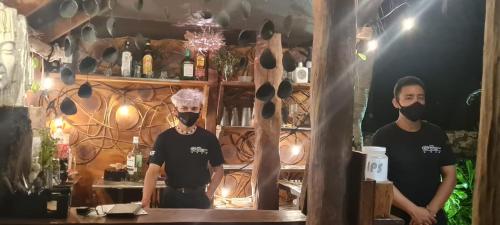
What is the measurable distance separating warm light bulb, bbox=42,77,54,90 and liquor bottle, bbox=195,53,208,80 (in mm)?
1664

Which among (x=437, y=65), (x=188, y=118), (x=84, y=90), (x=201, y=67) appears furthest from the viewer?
(x=437, y=65)

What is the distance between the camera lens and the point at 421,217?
2871 millimetres

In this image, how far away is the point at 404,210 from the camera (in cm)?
293

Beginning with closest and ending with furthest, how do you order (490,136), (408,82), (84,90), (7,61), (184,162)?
(490,136), (408,82), (7,61), (84,90), (184,162)

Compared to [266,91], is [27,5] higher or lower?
higher

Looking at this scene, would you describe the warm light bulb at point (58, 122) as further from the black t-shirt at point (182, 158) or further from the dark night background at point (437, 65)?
the dark night background at point (437, 65)

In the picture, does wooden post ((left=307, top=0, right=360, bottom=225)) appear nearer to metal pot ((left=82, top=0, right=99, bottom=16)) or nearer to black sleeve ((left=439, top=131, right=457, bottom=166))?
black sleeve ((left=439, top=131, right=457, bottom=166))

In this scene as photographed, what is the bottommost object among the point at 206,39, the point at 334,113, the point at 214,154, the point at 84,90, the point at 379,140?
the point at 214,154

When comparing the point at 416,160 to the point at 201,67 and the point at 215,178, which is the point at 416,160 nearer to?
the point at 215,178

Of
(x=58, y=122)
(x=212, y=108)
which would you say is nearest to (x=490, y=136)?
Result: (x=212, y=108)

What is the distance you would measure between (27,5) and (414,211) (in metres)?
3.40

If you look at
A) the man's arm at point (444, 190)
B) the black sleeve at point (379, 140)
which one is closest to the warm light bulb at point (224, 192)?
the black sleeve at point (379, 140)

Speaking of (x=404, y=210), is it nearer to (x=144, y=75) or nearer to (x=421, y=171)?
(x=421, y=171)

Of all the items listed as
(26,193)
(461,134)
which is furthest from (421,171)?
(461,134)
